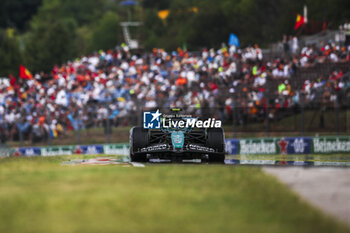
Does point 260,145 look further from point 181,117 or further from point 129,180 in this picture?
point 129,180

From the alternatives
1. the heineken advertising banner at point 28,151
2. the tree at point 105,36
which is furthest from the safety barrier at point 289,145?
the tree at point 105,36

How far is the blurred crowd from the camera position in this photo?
27.0 metres

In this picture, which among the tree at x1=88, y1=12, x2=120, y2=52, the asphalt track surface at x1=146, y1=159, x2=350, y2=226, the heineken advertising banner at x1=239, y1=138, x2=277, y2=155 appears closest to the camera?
the asphalt track surface at x1=146, y1=159, x2=350, y2=226

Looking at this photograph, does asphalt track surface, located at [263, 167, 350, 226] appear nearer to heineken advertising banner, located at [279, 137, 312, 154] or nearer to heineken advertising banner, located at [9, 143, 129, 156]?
heineken advertising banner, located at [279, 137, 312, 154]

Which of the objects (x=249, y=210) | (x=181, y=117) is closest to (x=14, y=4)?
(x=181, y=117)

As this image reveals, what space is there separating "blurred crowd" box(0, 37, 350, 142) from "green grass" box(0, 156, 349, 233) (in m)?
16.0

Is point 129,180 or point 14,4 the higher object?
point 14,4

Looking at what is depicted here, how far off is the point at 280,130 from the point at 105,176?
16785 mm

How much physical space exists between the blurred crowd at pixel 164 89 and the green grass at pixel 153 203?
16.0 m

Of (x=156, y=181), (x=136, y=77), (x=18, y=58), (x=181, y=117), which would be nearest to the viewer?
(x=156, y=181)

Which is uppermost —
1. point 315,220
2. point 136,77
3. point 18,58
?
point 18,58

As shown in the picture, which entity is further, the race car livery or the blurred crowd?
the blurred crowd

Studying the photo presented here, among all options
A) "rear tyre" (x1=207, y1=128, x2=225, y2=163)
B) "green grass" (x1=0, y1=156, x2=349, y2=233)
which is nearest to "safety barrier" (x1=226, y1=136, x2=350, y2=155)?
"rear tyre" (x1=207, y1=128, x2=225, y2=163)

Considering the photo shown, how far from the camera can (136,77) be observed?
111ft
